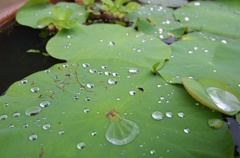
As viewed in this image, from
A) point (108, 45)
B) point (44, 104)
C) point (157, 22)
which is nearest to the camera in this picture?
point (44, 104)

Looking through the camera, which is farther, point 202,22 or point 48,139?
point 202,22

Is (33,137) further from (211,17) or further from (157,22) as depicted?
(211,17)

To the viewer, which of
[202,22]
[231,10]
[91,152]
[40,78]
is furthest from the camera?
[231,10]

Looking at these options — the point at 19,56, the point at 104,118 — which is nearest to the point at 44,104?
the point at 104,118

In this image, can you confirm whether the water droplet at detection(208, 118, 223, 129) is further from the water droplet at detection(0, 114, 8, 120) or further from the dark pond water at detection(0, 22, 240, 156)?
the water droplet at detection(0, 114, 8, 120)

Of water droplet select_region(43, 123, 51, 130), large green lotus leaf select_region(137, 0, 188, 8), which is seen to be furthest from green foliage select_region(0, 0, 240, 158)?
large green lotus leaf select_region(137, 0, 188, 8)

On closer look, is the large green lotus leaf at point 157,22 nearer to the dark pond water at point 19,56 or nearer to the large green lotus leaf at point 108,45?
the large green lotus leaf at point 108,45

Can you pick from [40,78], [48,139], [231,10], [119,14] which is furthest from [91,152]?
[231,10]

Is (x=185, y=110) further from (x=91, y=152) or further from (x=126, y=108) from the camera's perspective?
(x=91, y=152)
